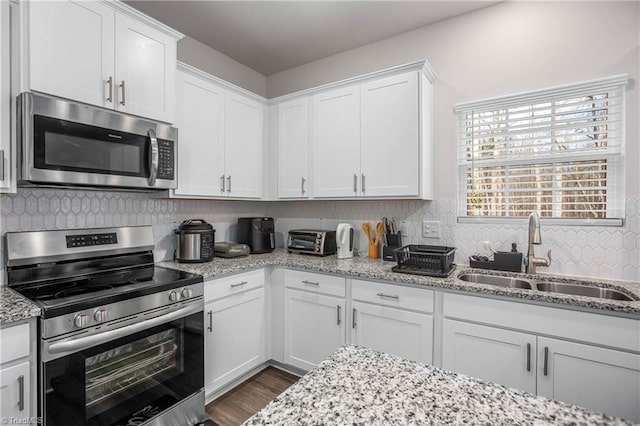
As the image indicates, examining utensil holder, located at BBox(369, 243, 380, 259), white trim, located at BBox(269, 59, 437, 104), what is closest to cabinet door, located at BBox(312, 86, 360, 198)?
white trim, located at BBox(269, 59, 437, 104)

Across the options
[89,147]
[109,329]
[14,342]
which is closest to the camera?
[14,342]

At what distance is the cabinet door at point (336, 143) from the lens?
2.53 m

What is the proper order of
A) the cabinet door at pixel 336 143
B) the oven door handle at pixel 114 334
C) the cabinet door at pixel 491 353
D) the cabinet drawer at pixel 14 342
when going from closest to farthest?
the cabinet drawer at pixel 14 342 < the oven door handle at pixel 114 334 < the cabinet door at pixel 491 353 < the cabinet door at pixel 336 143

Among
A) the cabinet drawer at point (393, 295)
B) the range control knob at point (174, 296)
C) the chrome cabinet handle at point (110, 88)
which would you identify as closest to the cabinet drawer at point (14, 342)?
the range control knob at point (174, 296)

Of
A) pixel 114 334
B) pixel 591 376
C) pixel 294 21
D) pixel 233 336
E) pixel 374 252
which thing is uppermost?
pixel 294 21

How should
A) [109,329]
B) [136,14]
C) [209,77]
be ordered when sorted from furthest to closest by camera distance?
1. [209,77]
2. [136,14]
3. [109,329]

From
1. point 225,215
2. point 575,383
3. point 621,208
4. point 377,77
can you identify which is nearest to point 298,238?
point 225,215

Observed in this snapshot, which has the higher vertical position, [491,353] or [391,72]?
[391,72]

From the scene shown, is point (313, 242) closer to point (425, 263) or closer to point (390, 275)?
point (390, 275)

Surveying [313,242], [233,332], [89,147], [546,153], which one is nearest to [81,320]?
[89,147]

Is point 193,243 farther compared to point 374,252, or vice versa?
point 374,252

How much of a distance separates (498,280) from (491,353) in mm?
523

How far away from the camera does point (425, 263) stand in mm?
2104

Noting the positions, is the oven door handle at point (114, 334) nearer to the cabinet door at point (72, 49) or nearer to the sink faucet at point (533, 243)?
the cabinet door at point (72, 49)
